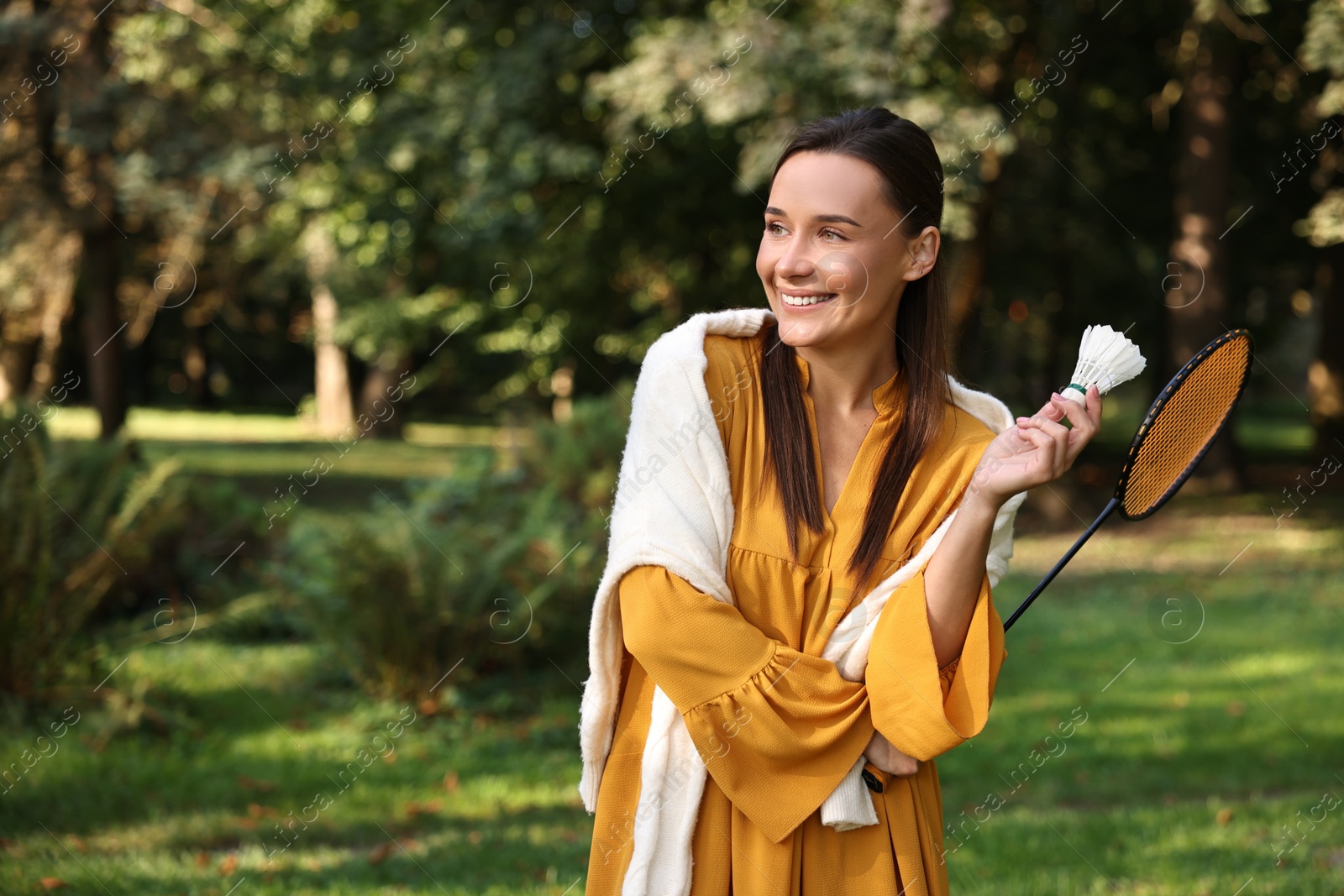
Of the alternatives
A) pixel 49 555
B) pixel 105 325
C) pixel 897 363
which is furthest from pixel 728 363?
pixel 105 325

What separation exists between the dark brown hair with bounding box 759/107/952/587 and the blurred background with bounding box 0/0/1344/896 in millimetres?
816

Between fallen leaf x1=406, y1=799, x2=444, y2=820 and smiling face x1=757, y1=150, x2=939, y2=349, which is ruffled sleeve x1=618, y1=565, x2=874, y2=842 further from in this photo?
fallen leaf x1=406, y1=799, x2=444, y2=820

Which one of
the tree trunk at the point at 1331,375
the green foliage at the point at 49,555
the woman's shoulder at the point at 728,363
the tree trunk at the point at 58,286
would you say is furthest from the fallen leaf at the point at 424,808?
the tree trunk at the point at 1331,375

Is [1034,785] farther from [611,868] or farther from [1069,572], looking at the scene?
[1069,572]

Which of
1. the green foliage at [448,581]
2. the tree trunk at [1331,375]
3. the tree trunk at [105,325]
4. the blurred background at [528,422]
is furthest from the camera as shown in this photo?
the tree trunk at [1331,375]

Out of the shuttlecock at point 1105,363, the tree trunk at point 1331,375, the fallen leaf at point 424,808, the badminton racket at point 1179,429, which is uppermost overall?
the shuttlecock at point 1105,363

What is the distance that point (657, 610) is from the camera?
2.06 meters

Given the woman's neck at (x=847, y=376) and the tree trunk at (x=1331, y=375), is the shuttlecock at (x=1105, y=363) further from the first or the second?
the tree trunk at (x=1331, y=375)

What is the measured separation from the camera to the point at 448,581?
728 cm

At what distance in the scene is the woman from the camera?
208 cm

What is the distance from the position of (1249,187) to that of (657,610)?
2021 centimetres

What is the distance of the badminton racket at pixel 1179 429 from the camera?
7.33 ft

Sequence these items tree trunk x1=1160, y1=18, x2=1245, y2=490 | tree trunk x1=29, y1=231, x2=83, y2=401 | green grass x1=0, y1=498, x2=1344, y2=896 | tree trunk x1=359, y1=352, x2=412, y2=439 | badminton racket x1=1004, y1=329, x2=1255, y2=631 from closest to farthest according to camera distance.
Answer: badminton racket x1=1004, y1=329, x2=1255, y2=631, green grass x1=0, y1=498, x2=1344, y2=896, tree trunk x1=29, y1=231, x2=83, y2=401, tree trunk x1=1160, y1=18, x2=1245, y2=490, tree trunk x1=359, y1=352, x2=412, y2=439

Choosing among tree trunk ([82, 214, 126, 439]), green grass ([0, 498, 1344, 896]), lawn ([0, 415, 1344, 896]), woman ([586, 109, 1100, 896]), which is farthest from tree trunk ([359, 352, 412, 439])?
woman ([586, 109, 1100, 896])
